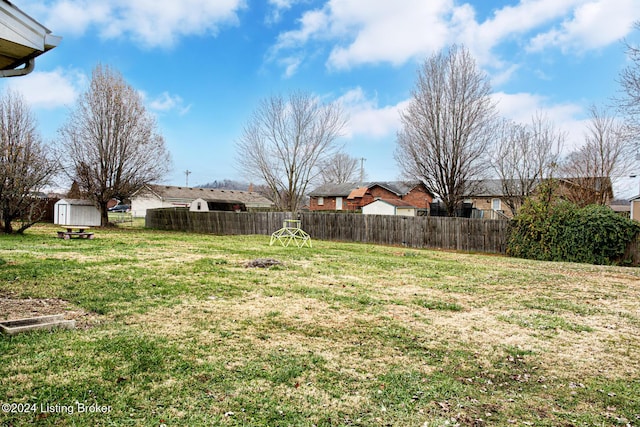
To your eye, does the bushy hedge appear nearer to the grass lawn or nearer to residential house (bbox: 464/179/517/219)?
the grass lawn

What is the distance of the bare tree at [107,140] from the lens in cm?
2186

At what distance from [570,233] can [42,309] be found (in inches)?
619

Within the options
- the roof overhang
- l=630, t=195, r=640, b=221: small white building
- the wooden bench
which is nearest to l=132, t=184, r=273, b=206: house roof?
the wooden bench

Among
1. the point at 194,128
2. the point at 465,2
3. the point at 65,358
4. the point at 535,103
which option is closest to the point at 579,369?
the point at 65,358

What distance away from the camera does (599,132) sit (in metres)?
23.0

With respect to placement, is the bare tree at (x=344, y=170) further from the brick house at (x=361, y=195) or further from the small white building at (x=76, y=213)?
the small white building at (x=76, y=213)

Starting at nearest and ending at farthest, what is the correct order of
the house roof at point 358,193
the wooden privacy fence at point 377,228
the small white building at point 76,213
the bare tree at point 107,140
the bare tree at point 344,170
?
the wooden privacy fence at point 377,228
the bare tree at point 107,140
the small white building at point 76,213
the house roof at point 358,193
the bare tree at point 344,170

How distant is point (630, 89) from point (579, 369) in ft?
46.0

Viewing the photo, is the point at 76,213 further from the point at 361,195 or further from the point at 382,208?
the point at 361,195

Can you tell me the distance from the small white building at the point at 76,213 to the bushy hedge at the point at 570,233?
23.7m

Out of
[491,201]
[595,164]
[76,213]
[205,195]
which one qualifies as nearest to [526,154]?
[595,164]

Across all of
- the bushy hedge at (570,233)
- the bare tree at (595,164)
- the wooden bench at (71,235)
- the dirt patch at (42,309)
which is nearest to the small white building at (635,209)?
the bare tree at (595,164)

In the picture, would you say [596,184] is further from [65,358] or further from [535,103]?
[65,358]

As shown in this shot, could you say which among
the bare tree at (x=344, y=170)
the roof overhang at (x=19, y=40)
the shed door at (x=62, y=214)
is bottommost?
the shed door at (x=62, y=214)
